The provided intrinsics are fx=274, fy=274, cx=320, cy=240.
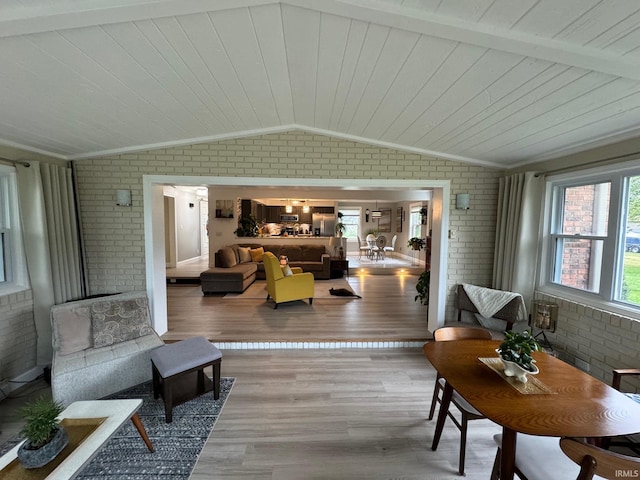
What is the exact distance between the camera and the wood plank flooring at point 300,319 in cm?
367

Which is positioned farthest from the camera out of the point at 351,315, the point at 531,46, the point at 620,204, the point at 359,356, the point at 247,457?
the point at 351,315

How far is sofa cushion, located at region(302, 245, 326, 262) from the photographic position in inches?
311

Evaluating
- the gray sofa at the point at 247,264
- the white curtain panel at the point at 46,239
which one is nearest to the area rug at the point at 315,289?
the gray sofa at the point at 247,264

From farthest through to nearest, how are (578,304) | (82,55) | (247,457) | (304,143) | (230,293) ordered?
(230,293) < (304,143) < (578,304) < (247,457) < (82,55)

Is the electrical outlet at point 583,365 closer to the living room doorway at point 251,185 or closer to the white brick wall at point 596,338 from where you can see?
the white brick wall at point 596,338

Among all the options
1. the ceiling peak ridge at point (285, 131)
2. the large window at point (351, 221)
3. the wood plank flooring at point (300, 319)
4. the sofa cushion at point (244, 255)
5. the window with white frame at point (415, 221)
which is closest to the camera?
the ceiling peak ridge at point (285, 131)

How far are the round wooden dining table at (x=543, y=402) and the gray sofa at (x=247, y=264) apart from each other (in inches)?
189

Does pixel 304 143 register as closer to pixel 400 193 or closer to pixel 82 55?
pixel 82 55

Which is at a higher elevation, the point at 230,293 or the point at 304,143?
the point at 304,143

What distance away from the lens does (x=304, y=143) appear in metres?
3.62

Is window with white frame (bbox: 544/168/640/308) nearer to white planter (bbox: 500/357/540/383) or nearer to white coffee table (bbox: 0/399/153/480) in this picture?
white planter (bbox: 500/357/540/383)

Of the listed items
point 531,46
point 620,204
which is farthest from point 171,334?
point 620,204

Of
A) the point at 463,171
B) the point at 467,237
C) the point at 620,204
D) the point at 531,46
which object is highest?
the point at 531,46

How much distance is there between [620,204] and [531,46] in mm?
2072
